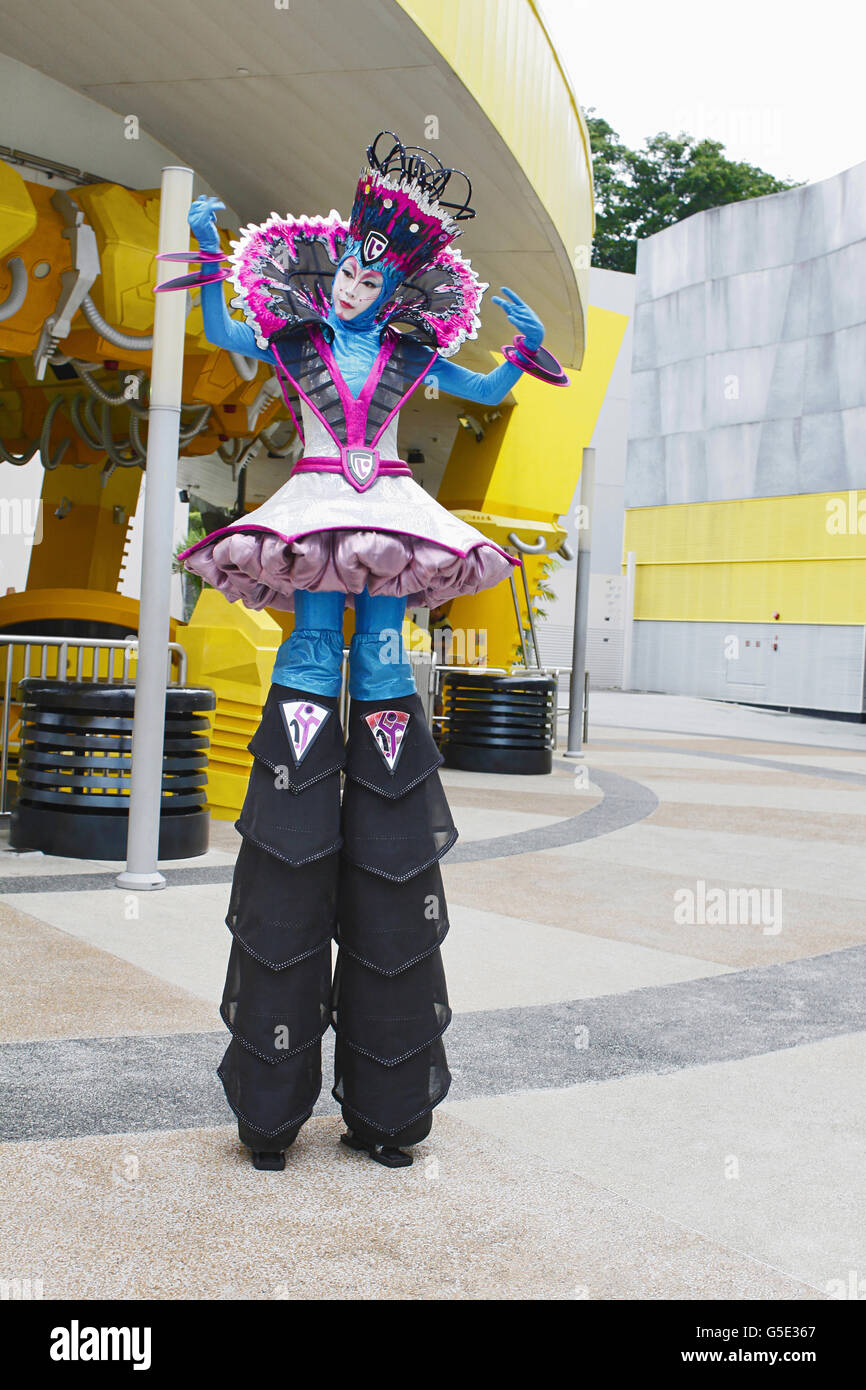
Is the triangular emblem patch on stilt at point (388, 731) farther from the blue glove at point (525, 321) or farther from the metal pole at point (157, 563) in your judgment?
the metal pole at point (157, 563)

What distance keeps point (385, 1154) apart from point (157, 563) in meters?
3.68

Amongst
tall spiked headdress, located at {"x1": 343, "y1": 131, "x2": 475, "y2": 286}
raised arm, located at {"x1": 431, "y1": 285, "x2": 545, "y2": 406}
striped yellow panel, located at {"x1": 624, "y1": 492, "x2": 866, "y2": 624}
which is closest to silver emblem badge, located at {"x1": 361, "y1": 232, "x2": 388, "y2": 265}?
tall spiked headdress, located at {"x1": 343, "y1": 131, "x2": 475, "y2": 286}

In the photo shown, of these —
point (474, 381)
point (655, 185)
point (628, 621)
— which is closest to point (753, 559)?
point (628, 621)

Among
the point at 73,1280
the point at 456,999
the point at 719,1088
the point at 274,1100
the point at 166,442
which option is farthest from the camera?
the point at 166,442

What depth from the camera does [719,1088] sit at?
3521mm

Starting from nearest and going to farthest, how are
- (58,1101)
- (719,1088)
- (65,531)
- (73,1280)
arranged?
(73,1280) → (58,1101) → (719,1088) → (65,531)

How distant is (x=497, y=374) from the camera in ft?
11.3

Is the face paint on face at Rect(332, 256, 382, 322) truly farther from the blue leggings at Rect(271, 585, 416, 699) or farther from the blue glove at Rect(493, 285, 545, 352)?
the blue leggings at Rect(271, 585, 416, 699)

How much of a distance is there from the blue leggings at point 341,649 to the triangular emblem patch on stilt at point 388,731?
0.16 feet

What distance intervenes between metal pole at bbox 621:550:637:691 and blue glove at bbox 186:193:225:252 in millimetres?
31947

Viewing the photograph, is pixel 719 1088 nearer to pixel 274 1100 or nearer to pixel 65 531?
pixel 274 1100

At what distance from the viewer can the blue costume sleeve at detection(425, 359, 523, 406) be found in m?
3.39

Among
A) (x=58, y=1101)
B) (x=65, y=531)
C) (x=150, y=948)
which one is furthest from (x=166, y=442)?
(x=65, y=531)

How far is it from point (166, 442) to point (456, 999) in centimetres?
308
